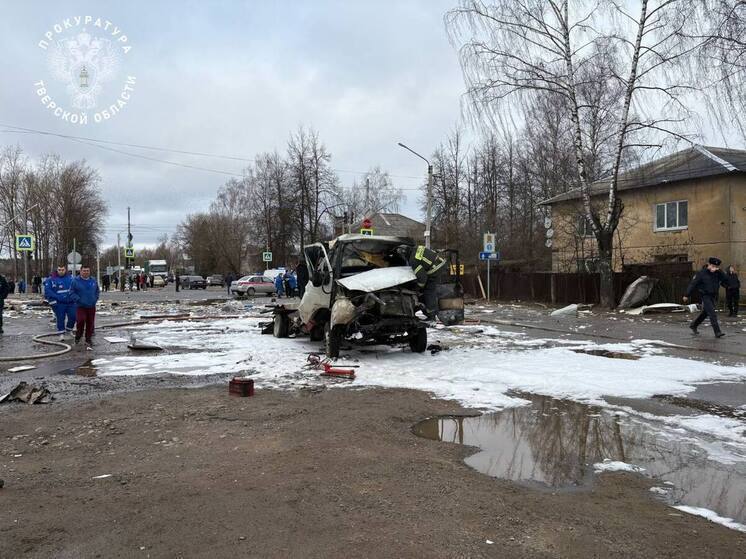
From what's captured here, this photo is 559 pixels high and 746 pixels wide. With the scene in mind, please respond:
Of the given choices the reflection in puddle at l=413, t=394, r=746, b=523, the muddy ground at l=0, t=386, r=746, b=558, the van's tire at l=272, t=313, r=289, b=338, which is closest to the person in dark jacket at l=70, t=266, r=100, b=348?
the van's tire at l=272, t=313, r=289, b=338

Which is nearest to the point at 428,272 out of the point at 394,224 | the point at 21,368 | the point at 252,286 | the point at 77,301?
the point at 21,368

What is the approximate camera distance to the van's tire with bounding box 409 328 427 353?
11.1 meters

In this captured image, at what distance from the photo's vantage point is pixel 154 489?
14.4 feet

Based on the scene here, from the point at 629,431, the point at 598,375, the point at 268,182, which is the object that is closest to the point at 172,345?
the point at 598,375

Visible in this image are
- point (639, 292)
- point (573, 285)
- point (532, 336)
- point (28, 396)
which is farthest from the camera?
point (573, 285)

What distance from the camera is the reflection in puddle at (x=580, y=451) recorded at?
439cm

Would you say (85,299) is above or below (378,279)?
below

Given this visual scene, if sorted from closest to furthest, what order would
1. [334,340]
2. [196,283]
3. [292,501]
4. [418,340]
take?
1. [292,501]
2. [334,340]
3. [418,340]
4. [196,283]

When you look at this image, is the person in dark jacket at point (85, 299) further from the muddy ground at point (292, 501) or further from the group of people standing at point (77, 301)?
the muddy ground at point (292, 501)

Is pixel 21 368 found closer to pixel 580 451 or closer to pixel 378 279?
pixel 378 279

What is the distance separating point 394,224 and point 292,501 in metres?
85.1

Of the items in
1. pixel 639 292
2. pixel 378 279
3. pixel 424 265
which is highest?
pixel 424 265

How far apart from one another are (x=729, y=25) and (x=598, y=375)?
12658 mm

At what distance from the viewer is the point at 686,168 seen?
88.9 feet
